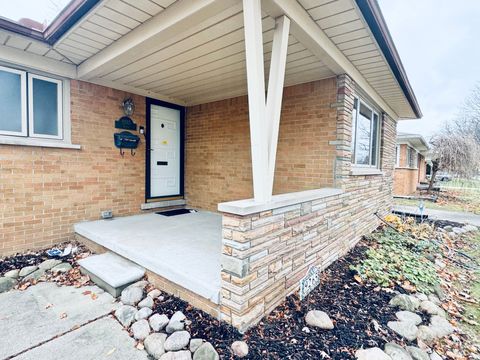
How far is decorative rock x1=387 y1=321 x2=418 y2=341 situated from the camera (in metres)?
2.25

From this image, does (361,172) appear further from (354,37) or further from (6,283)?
(6,283)

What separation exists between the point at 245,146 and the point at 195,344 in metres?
3.69

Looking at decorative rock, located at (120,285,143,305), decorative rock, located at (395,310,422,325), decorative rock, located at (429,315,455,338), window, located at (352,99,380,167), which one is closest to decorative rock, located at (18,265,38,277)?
decorative rock, located at (120,285,143,305)

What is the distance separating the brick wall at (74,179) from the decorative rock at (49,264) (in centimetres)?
68

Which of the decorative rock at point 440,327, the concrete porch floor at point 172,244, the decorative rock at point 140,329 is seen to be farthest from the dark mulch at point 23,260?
the decorative rock at point 440,327

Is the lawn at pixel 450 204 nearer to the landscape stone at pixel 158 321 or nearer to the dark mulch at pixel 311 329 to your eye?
the dark mulch at pixel 311 329

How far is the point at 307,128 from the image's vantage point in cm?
426

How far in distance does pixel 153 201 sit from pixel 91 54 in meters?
2.92

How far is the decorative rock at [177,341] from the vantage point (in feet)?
6.43

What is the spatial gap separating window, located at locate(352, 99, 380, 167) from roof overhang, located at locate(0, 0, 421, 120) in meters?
0.51

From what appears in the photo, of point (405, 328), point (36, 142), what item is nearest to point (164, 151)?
point (36, 142)

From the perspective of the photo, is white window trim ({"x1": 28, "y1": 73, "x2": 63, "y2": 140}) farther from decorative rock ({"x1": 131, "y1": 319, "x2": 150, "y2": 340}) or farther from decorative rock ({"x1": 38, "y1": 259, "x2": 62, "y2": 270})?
decorative rock ({"x1": 131, "y1": 319, "x2": 150, "y2": 340})

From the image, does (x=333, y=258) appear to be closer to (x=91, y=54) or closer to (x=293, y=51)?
(x=293, y=51)

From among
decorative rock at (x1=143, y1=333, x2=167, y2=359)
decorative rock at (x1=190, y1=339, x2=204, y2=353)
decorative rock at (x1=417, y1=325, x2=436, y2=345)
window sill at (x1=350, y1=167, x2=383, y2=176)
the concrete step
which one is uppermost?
window sill at (x1=350, y1=167, x2=383, y2=176)
